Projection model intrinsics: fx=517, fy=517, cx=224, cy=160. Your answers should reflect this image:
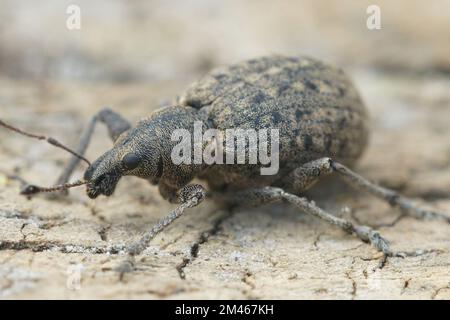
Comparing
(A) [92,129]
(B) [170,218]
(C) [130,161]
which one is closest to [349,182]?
(B) [170,218]

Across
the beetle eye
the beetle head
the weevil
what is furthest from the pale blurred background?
the beetle eye

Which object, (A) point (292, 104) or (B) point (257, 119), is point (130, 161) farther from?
(A) point (292, 104)

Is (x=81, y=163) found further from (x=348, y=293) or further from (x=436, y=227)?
(x=436, y=227)

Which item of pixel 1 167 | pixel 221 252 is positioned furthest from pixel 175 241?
pixel 1 167

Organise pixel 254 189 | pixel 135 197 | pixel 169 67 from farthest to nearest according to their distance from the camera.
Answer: pixel 169 67, pixel 135 197, pixel 254 189

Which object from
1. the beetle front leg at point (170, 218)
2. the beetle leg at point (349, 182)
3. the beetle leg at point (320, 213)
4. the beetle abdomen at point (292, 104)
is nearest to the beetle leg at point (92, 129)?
the beetle abdomen at point (292, 104)
